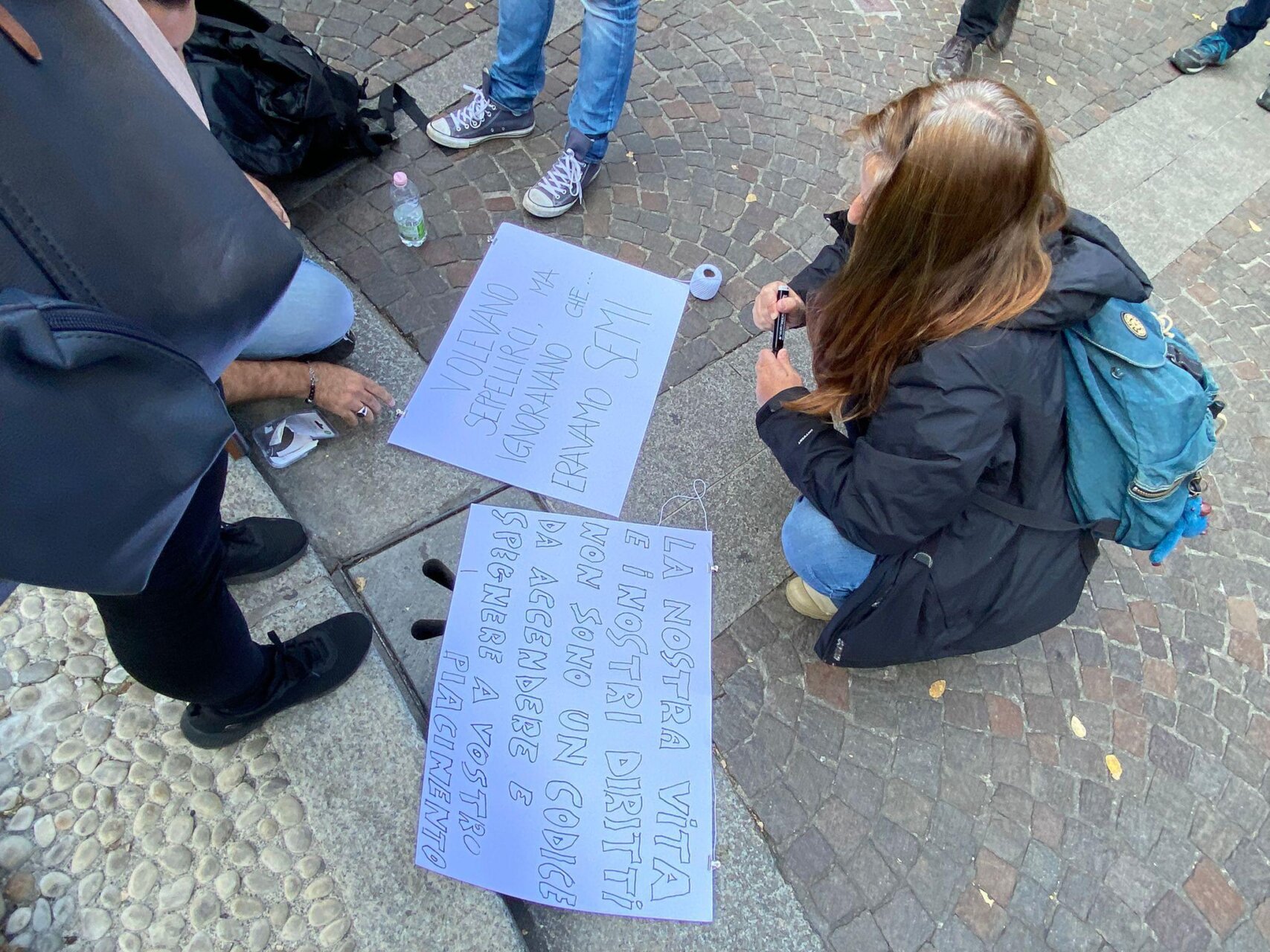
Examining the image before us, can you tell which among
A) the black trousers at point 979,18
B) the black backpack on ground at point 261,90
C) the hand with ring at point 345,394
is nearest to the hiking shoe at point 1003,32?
the black trousers at point 979,18

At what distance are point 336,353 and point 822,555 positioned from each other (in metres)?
1.52

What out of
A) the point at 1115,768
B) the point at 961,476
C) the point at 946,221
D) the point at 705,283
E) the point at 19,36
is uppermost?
the point at 19,36

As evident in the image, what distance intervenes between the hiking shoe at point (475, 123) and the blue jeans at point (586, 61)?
3 cm

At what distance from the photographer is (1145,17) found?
3.92m

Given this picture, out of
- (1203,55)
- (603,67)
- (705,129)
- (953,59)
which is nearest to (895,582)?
(603,67)

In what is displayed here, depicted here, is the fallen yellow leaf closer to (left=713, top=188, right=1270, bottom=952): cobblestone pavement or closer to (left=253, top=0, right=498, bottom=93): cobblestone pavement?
(left=713, top=188, right=1270, bottom=952): cobblestone pavement

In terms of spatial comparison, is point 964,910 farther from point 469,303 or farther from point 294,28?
point 294,28

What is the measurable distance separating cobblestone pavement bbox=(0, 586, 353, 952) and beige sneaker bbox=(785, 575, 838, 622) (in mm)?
1292

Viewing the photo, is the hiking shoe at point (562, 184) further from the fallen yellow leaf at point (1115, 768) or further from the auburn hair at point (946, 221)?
the fallen yellow leaf at point (1115, 768)

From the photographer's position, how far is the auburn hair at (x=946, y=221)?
1352 mm

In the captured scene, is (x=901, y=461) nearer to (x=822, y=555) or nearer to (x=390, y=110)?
(x=822, y=555)

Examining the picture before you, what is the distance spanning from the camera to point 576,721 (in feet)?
6.16

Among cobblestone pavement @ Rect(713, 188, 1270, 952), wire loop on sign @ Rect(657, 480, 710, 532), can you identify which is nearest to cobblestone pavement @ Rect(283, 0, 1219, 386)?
wire loop on sign @ Rect(657, 480, 710, 532)

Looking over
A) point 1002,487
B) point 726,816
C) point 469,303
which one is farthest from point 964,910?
point 469,303
